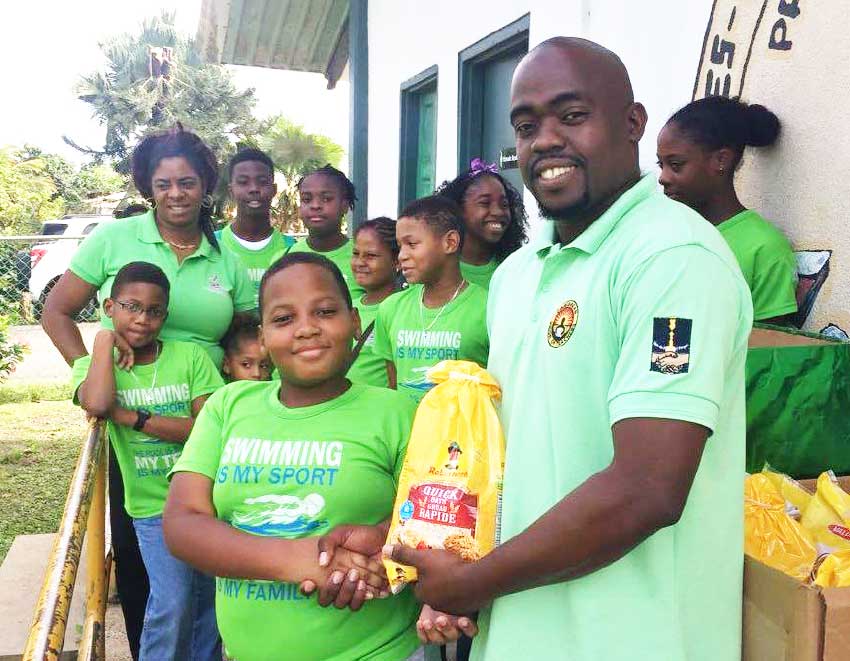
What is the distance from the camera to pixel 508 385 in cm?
154

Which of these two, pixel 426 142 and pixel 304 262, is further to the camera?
pixel 426 142

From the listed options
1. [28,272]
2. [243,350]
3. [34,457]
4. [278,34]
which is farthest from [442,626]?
[28,272]

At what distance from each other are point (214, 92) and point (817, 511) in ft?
126

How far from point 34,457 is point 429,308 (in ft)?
17.8

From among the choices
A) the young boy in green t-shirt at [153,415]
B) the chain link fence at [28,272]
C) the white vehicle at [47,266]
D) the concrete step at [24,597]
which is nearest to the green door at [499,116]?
the young boy in green t-shirt at [153,415]

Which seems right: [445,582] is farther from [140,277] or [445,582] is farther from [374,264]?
[374,264]

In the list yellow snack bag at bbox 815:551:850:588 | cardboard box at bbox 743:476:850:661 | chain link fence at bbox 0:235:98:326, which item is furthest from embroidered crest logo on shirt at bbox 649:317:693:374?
chain link fence at bbox 0:235:98:326

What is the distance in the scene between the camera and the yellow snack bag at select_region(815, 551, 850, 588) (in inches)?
55.1

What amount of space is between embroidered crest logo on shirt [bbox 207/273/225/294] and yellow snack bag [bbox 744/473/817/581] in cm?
229

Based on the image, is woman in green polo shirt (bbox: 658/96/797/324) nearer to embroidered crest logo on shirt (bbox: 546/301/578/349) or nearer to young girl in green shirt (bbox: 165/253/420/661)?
young girl in green shirt (bbox: 165/253/420/661)

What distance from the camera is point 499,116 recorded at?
5.61 meters

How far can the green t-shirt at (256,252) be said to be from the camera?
4406 millimetres

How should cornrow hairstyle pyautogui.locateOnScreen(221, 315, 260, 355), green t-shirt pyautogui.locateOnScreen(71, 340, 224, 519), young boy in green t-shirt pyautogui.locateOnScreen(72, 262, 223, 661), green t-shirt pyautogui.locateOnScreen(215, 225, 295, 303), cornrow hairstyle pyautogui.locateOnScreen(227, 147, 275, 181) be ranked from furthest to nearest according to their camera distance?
cornrow hairstyle pyautogui.locateOnScreen(227, 147, 275, 181) < green t-shirt pyautogui.locateOnScreen(215, 225, 295, 303) < cornrow hairstyle pyautogui.locateOnScreen(221, 315, 260, 355) < green t-shirt pyautogui.locateOnScreen(71, 340, 224, 519) < young boy in green t-shirt pyautogui.locateOnScreen(72, 262, 223, 661)

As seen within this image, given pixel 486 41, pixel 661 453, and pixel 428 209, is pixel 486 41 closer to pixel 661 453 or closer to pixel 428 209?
pixel 428 209
